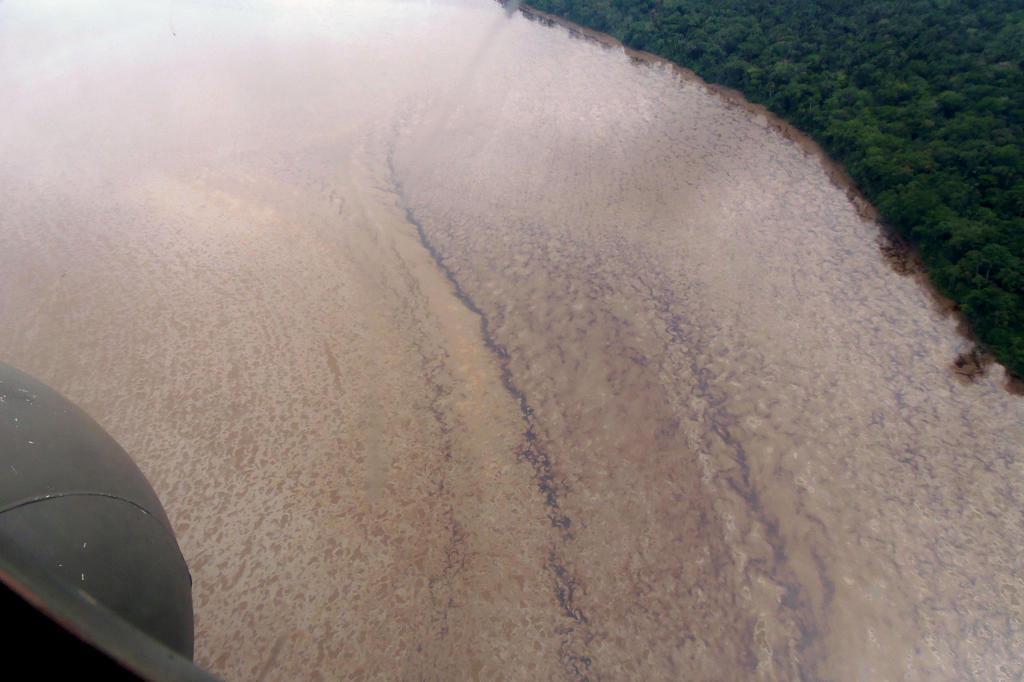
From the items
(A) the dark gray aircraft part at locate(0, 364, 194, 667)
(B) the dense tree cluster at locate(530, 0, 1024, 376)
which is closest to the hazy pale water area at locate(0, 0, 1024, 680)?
(B) the dense tree cluster at locate(530, 0, 1024, 376)

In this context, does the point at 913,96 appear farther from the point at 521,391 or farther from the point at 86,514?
the point at 86,514

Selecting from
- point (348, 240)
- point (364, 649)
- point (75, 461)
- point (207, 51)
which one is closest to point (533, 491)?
point (364, 649)

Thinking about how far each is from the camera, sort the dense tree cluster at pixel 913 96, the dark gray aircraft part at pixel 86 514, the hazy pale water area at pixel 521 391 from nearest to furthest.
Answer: the dark gray aircraft part at pixel 86 514, the hazy pale water area at pixel 521 391, the dense tree cluster at pixel 913 96

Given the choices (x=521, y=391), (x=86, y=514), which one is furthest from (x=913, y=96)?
(x=86, y=514)

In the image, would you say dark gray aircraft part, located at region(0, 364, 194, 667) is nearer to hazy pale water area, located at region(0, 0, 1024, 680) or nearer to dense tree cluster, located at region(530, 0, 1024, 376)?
hazy pale water area, located at region(0, 0, 1024, 680)

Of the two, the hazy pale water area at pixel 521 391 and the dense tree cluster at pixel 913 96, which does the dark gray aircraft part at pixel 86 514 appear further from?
the dense tree cluster at pixel 913 96

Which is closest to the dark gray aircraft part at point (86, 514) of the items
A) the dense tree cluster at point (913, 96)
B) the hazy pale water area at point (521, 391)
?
the hazy pale water area at point (521, 391)
